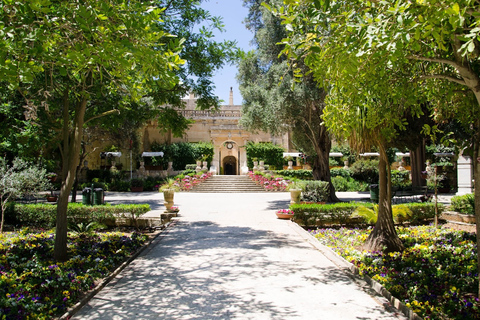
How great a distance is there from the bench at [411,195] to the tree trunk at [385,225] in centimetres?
811

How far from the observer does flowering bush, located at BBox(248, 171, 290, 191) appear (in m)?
25.4

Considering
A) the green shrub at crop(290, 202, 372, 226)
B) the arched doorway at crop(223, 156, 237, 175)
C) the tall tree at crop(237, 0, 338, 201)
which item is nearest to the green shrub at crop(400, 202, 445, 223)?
the green shrub at crop(290, 202, 372, 226)

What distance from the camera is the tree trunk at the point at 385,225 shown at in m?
6.75

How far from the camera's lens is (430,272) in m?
5.03

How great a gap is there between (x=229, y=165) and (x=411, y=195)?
2294 centimetres

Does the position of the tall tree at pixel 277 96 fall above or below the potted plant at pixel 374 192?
above

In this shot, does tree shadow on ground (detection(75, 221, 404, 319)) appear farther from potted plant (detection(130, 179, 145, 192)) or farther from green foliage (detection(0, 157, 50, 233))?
potted plant (detection(130, 179, 145, 192))

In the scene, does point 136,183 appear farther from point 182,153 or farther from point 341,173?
point 341,173

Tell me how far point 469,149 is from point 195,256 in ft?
17.1

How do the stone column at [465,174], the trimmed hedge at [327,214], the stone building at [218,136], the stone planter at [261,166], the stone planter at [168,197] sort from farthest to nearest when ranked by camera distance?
1. the stone building at [218,136]
2. the stone planter at [261,166]
3. the stone column at [465,174]
4. the stone planter at [168,197]
5. the trimmed hedge at [327,214]

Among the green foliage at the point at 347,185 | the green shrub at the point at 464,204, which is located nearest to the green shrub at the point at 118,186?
the green foliage at the point at 347,185

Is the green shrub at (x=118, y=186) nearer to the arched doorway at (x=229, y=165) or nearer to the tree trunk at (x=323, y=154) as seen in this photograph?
the arched doorway at (x=229, y=165)

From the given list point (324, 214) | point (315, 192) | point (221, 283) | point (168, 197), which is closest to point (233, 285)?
point (221, 283)

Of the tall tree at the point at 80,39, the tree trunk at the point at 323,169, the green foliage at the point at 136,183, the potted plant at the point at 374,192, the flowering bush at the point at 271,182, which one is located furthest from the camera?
the green foliage at the point at 136,183
